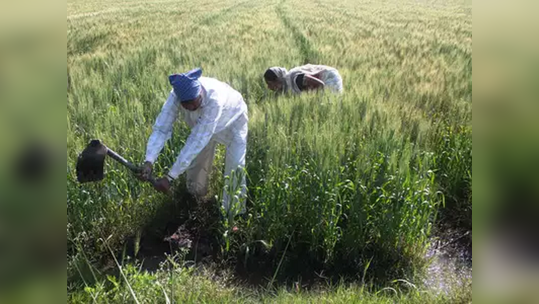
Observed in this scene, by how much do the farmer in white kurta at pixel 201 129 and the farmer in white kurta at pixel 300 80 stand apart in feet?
3.67

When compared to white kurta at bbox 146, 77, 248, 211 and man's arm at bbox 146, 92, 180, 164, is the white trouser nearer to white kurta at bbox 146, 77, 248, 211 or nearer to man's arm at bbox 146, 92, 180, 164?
white kurta at bbox 146, 77, 248, 211

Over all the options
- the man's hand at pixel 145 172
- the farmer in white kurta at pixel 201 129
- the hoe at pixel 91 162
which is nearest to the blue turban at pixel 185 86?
the farmer in white kurta at pixel 201 129

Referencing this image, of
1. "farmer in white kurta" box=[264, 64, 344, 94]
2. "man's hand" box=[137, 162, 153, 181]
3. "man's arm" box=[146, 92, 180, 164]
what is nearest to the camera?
"man's hand" box=[137, 162, 153, 181]

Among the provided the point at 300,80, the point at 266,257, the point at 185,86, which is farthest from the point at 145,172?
the point at 300,80

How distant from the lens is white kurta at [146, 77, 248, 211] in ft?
9.08

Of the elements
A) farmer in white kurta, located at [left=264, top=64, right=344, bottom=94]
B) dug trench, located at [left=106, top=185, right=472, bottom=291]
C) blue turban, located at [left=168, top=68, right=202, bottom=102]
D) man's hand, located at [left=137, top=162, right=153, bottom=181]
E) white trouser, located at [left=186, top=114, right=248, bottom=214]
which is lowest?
dug trench, located at [left=106, top=185, right=472, bottom=291]

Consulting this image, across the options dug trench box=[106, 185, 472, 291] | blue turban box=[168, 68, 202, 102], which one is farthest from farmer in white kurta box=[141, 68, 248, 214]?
dug trench box=[106, 185, 472, 291]

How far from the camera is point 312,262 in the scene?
2852 millimetres

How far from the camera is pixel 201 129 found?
9.14ft

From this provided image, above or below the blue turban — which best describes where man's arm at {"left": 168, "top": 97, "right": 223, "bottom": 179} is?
below

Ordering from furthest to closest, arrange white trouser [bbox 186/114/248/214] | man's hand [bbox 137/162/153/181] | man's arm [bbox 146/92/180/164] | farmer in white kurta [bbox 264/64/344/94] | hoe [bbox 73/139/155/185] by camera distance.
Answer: farmer in white kurta [bbox 264/64/344/94]
white trouser [bbox 186/114/248/214]
man's arm [bbox 146/92/180/164]
man's hand [bbox 137/162/153/181]
hoe [bbox 73/139/155/185]
